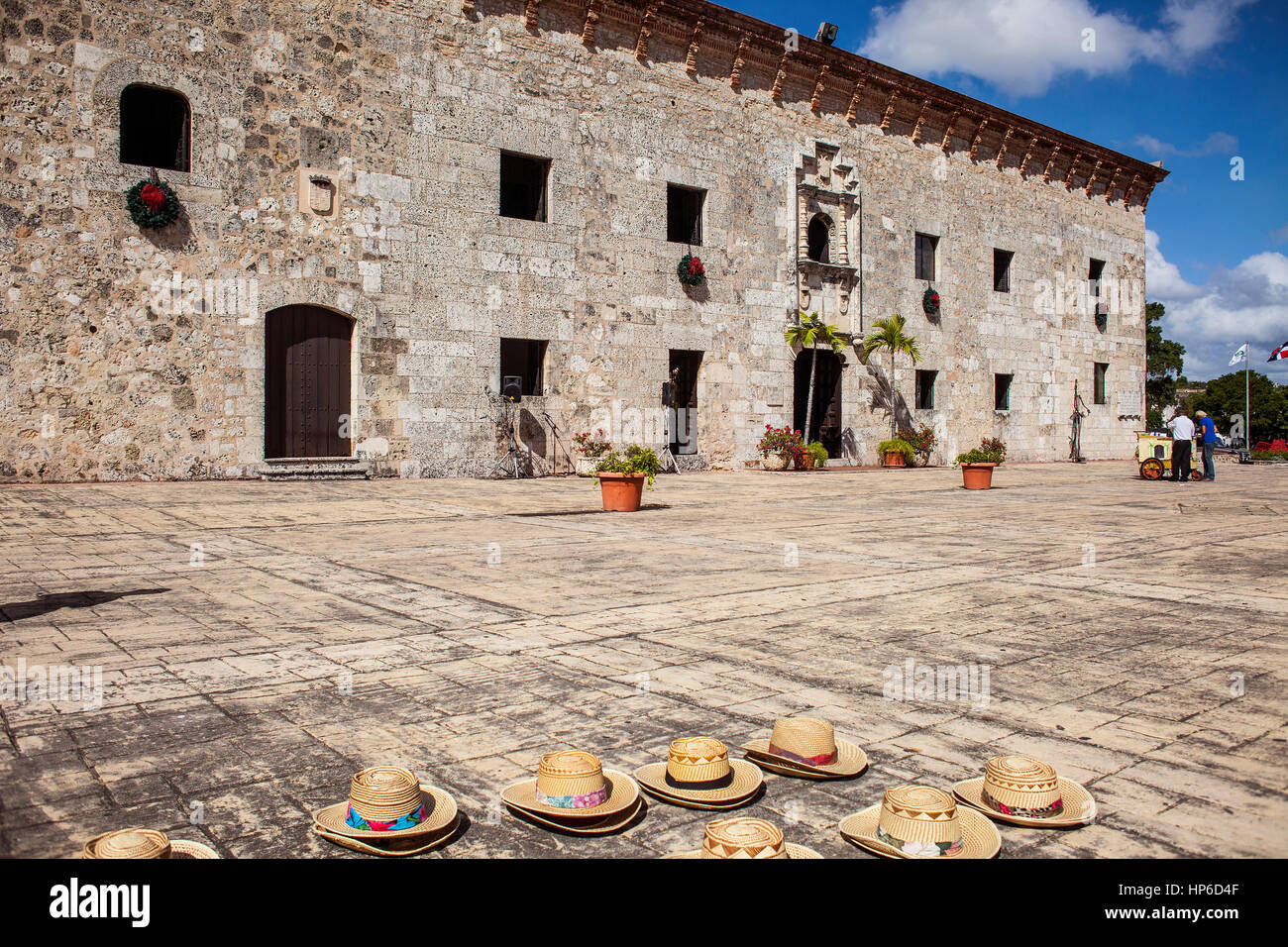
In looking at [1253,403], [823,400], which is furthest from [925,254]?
[1253,403]

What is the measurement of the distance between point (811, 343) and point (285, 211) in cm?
1238

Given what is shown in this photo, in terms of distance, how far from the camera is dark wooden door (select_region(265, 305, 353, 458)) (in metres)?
15.0

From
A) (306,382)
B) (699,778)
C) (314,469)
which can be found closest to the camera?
(699,778)

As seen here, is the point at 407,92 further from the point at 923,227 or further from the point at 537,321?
the point at 923,227

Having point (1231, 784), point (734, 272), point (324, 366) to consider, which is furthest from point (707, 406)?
point (1231, 784)

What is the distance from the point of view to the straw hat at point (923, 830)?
2.50 metres

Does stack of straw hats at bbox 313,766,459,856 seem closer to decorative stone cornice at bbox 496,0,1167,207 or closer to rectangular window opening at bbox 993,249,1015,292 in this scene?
decorative stone cornice at bbox 496,0,1167,207

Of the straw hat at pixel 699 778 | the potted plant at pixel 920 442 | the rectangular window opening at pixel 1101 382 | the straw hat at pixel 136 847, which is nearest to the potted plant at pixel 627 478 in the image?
the straw hat at pixel 699 778

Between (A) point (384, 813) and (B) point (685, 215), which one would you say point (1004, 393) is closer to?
(B) point (685, 215)

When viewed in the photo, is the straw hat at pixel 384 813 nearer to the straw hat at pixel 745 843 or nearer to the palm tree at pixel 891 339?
the straw hat at pixel 745 843

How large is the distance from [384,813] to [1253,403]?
274ft

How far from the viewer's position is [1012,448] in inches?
1106

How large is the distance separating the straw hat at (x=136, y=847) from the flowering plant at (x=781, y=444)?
749 inches

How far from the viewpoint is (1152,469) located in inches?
790
